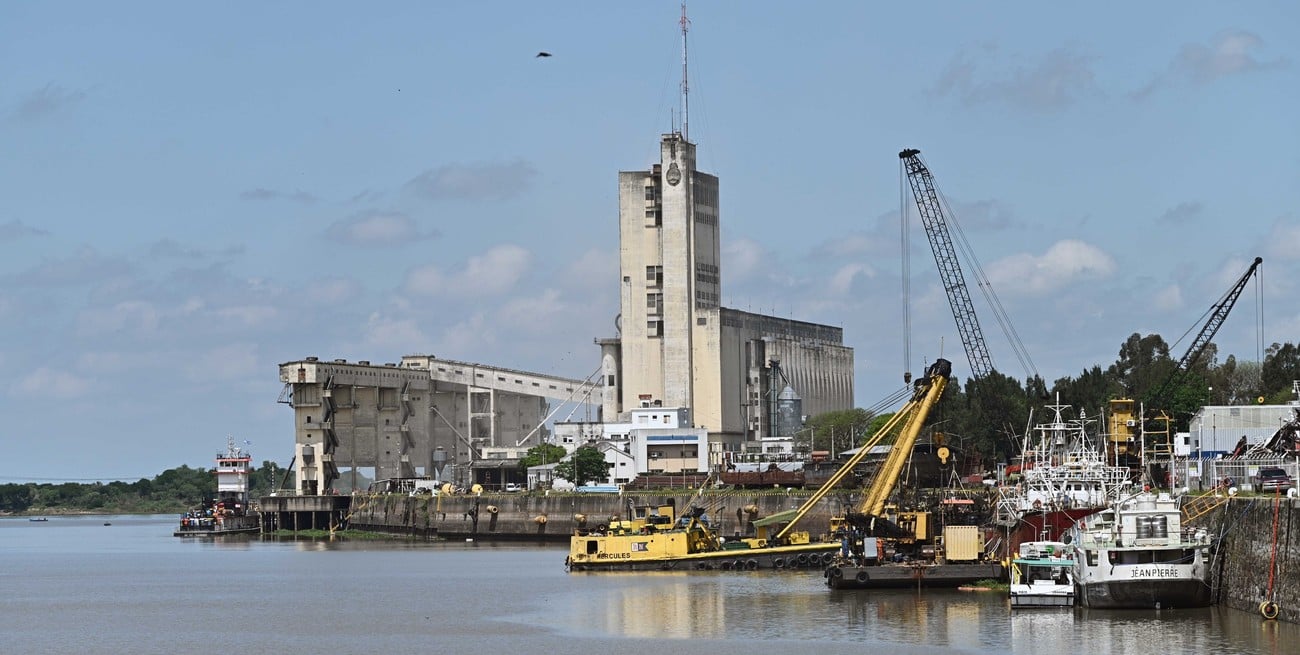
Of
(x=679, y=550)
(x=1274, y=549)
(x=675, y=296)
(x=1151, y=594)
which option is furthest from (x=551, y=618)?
(x=675, y=296)

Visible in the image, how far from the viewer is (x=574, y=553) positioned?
10938 cm

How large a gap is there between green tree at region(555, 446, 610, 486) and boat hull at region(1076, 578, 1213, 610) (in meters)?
113

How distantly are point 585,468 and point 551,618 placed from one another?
338ft

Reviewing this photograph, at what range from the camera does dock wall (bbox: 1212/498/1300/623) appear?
60938 mm

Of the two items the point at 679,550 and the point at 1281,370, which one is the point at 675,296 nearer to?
the point at 1281,370

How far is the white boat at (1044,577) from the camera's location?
73875 mm

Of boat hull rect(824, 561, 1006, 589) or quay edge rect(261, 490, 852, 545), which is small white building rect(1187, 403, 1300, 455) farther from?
boat hull rect(824, 561, 1006, 589)

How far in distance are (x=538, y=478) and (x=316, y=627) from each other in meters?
108

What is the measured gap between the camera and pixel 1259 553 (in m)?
64.1

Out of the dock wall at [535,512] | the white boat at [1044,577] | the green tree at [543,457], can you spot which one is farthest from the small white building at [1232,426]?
the green tree at [543,457]

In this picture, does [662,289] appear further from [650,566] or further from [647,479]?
[650,566]

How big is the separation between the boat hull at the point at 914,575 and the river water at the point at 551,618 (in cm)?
81

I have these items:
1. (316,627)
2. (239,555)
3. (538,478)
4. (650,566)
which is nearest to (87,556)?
(239,555)

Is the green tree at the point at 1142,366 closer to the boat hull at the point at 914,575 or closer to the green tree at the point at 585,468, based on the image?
the green tree at the point at 585,468
